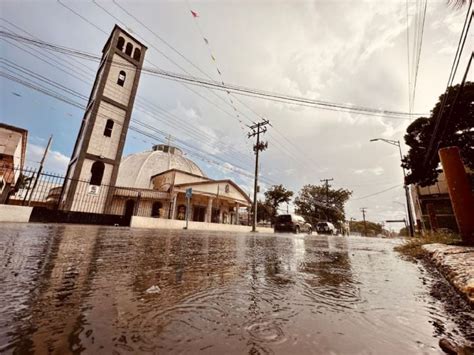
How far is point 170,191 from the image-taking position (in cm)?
2361

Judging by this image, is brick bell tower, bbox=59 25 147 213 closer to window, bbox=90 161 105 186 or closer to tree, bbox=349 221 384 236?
window, bbox=90 161 105 186

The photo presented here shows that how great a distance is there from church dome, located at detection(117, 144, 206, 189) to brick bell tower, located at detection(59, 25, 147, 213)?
9306mm

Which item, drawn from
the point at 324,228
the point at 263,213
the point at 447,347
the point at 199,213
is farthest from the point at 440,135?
the point at 263,213

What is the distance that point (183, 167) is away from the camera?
33.5 m

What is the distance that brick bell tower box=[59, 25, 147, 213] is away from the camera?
53.5 ft

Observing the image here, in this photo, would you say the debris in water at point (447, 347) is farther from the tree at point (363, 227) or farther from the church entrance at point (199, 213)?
the tree at point (363, 227)

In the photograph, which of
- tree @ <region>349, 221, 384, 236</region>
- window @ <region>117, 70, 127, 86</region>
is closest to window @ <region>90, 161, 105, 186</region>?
window @ <region>117, 70, 127, 86</region>

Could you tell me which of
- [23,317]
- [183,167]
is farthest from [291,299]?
[183,167]

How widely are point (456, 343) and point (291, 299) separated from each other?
0.64 m

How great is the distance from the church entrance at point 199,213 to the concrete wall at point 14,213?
18.4 meters

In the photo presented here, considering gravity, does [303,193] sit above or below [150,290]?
above

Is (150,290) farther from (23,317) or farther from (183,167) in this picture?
(183,167)

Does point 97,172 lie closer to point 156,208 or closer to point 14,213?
point 156,208

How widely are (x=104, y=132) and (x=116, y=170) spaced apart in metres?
3.35
